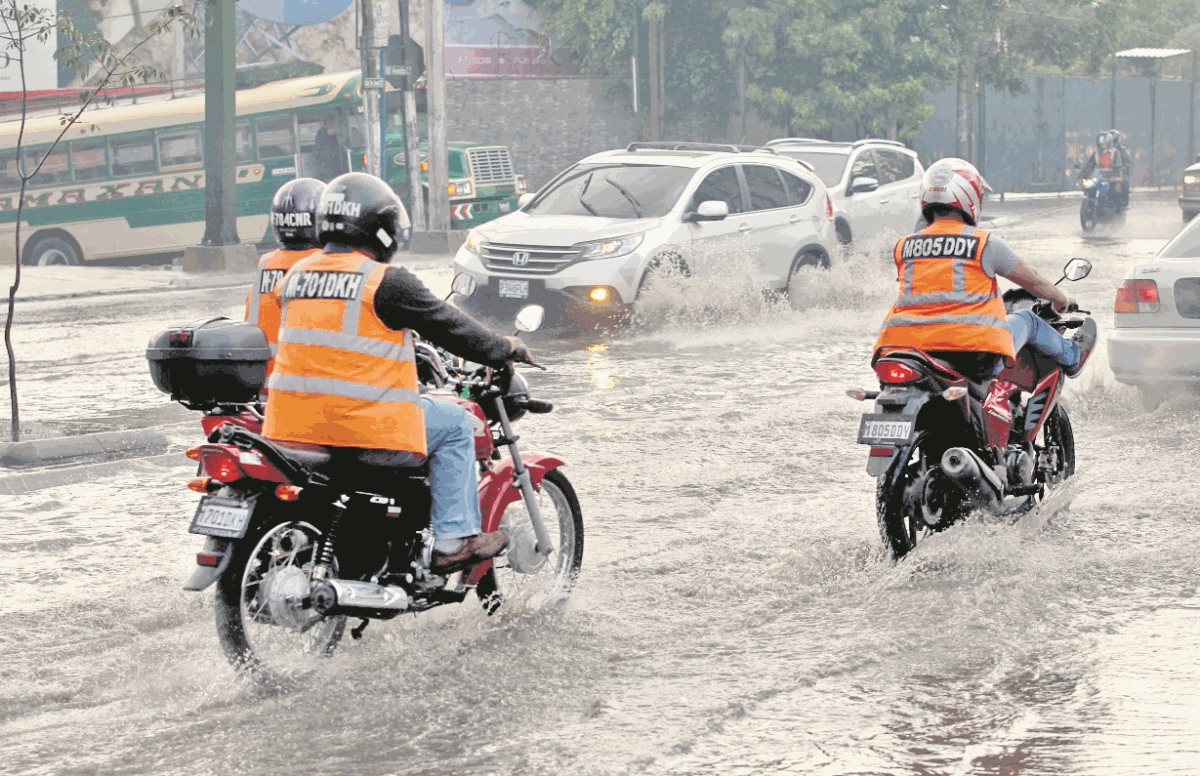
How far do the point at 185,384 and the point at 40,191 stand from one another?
21619 mm

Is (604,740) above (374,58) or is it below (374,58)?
below

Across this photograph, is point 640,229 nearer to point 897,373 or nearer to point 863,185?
point 863,185

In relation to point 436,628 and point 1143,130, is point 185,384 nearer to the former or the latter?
point 436,628

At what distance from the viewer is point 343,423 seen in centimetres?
540

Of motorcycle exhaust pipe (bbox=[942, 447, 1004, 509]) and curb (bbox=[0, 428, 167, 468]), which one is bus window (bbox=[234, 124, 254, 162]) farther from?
motorcycle exhaust pipe (bbox=[942, 447, 1004, 509])

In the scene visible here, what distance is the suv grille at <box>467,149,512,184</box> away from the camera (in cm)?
2978

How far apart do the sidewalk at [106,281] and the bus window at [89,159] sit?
1.92 m

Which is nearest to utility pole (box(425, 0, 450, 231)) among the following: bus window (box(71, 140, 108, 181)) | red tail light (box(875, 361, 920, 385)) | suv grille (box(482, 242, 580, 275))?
bus window (box(71, 140, 108, 181))

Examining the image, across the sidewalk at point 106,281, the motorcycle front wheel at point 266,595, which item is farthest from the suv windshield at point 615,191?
the motorcycle front wheel at point 266,595

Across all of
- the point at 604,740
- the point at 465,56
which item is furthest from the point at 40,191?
the point at 604,740

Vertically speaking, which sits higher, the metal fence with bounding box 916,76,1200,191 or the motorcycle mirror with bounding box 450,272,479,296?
the metal fence with bounding box 916,76,1200,191

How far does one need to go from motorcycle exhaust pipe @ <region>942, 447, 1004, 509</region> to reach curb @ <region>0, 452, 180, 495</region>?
4.62 metres

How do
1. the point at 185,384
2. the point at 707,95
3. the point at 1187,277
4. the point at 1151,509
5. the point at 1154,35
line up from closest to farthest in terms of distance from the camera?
the point at 185,384, the point at 1151,509, the point at 1187,277, the point at 707,95, the point at 1154,35

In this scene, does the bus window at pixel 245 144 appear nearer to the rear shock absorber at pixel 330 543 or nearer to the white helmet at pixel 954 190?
the white helmet at pixel 954 190
